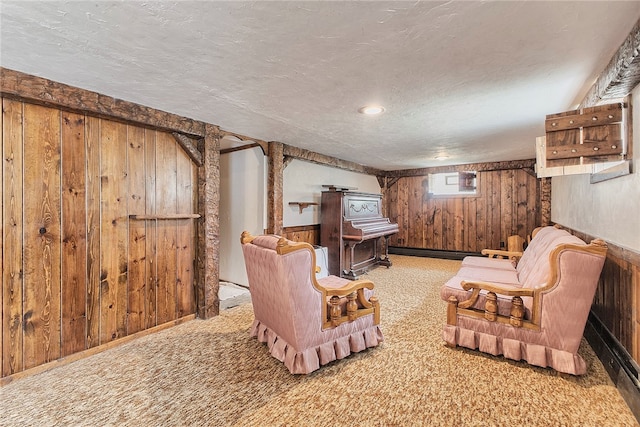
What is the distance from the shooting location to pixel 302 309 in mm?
2008

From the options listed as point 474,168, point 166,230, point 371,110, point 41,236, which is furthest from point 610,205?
point 474,168

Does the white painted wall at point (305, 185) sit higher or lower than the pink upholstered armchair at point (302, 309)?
higher

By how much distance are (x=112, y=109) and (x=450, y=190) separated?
6.37 m

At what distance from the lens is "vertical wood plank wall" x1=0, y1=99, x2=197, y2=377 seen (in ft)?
6.45

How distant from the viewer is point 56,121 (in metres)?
2.14

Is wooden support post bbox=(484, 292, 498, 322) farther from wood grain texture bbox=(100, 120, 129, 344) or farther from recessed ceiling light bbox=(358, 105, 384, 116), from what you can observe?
wood grain texture bbox=(100, 120, 129, 344)

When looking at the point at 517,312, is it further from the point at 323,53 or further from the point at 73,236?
the point at 73,236

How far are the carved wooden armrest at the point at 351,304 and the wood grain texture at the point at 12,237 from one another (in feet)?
6.99

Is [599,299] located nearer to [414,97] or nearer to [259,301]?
[414,97]

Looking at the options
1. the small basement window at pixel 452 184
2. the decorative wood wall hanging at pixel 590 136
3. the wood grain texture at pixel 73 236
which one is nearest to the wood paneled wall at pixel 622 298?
the decorative wood wall hanging at pixel 590 136

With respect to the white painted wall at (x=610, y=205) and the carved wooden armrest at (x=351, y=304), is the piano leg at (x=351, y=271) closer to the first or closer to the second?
the carved wooden armrest at (x=351, y=304)

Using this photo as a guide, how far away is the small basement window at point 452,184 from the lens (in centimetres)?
635

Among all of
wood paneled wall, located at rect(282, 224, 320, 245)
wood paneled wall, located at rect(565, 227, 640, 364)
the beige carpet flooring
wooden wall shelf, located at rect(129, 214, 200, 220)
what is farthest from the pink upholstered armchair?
wood paneled wall, located at rect(282, 224, 320, 245)

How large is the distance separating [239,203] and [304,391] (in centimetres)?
300
